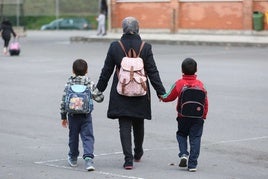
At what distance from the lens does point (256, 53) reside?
33.7 metres

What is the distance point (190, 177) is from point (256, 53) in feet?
80.1

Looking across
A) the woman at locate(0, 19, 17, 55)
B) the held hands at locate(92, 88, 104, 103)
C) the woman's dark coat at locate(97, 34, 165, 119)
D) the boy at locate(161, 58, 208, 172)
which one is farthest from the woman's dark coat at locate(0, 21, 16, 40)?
the boy at locate(161, 58, 208, 172)

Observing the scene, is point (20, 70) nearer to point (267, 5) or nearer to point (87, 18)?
point (267, 5)

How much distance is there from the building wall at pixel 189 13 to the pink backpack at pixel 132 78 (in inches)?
1242

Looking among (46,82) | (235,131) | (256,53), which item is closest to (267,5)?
(256,53)

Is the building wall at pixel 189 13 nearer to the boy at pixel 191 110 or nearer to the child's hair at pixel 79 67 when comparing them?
the boy at pixel 191 110

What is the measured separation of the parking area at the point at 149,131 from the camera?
33.4ft

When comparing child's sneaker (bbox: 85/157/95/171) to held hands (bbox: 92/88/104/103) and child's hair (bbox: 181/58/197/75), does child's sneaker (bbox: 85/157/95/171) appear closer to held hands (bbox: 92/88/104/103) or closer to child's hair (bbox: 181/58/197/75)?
held hands (bbox: 92/88/104/103)

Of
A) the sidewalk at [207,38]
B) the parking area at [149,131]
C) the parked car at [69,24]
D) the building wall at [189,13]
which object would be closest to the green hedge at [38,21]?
the parked car at [69,24]

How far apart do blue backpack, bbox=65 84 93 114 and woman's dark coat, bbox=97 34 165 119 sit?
0.30 meters

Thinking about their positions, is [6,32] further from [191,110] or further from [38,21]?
[38,21]

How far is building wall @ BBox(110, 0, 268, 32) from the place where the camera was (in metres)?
42.1

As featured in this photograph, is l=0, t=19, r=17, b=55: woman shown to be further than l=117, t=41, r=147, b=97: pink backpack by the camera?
Yes

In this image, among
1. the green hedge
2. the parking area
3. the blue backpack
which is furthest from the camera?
the green hedge
